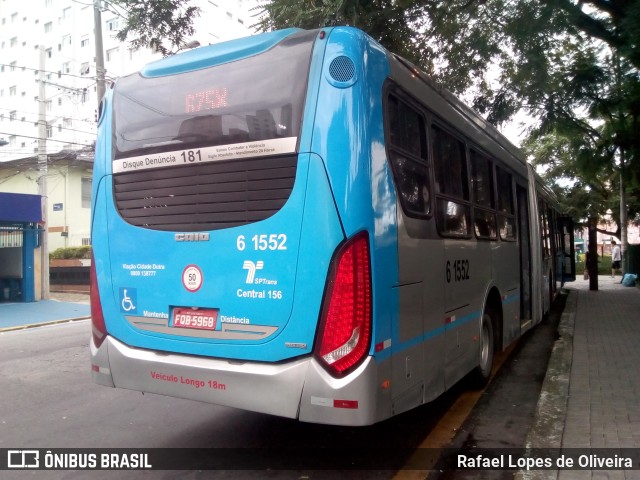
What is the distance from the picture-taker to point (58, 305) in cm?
1800

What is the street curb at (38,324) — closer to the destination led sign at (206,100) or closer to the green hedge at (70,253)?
the green hedge at (70,253)

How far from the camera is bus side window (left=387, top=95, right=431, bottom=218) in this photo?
390 centimetres

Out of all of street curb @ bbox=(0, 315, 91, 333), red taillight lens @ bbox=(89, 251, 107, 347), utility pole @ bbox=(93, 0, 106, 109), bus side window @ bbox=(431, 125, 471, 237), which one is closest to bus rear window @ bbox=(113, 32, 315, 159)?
red taillight lens @ bbox=(89, 251, 107, 347)

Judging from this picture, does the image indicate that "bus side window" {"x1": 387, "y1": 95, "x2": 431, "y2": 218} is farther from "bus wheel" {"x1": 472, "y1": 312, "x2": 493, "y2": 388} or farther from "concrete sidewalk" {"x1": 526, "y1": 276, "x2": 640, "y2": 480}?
"bus wheel" {"x1": 472, "y1": 312, "x2": 493, "y2": 388}

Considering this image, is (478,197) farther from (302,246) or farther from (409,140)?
(302,246)

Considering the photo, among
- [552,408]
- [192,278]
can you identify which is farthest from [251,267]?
[552,408]

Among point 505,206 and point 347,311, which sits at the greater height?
point 505,206

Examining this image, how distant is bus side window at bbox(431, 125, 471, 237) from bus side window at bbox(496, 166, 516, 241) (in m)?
1.68

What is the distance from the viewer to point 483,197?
6129 millimetres

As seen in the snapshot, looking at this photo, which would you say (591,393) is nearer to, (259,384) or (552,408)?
(552,408)

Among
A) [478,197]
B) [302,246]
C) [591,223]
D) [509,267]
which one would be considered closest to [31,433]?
[302,246]

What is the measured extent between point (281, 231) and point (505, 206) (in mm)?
4636

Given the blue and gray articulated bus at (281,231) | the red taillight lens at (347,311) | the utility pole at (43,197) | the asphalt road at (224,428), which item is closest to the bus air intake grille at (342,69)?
the blue and gray articulated bus at (281,231)

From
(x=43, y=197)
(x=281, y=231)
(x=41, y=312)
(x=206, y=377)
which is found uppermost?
(x=43, y=197)
